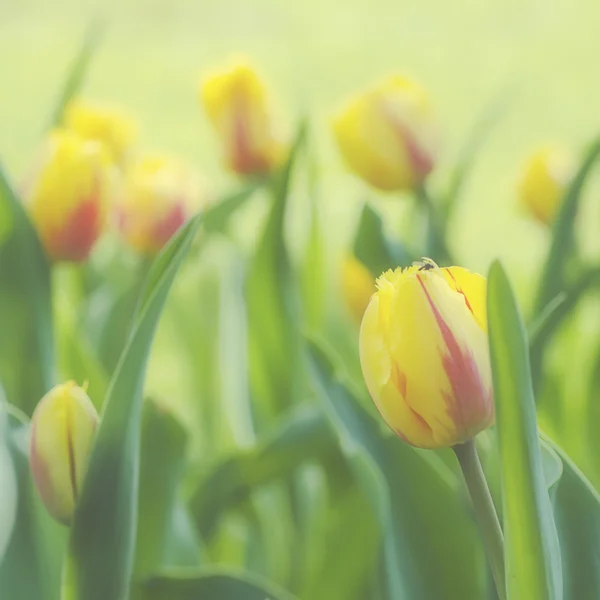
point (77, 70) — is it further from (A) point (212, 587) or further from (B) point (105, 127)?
(A) point (212, 587)

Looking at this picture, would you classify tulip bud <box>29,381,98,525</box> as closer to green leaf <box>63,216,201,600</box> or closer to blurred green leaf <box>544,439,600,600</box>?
green leaf <box>63,216,201,600</box>

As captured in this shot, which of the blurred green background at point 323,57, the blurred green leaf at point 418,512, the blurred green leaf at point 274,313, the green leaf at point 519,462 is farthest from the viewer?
the blurred green background at point 323,57

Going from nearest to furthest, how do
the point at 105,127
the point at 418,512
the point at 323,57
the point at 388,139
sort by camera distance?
the point at 418,512 → the point at 388,139 → the point at 105,127 → the point at 323,57

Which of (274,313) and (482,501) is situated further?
(274,313)

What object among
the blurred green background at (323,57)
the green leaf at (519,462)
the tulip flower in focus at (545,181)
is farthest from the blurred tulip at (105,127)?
the blurred green background at (323,57)

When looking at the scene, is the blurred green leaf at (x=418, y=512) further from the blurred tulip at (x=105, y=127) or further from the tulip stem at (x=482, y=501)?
the blurred tulip at (x=105, y=127)

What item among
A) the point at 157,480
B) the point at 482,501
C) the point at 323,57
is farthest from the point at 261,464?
Answer: the point at 323,57

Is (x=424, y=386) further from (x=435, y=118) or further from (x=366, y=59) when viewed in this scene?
(x=366, y=59)
